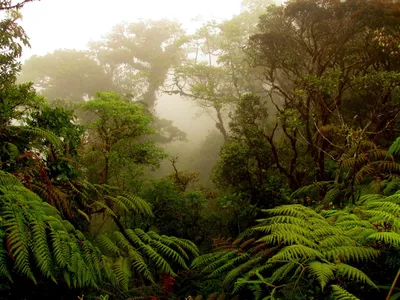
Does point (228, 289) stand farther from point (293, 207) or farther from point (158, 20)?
point (158, 20)

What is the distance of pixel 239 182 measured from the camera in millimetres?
8133

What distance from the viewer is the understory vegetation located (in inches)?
75.9

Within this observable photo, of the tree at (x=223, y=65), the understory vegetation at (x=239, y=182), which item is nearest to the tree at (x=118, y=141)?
the understory vegetation at (x=239, y=182)

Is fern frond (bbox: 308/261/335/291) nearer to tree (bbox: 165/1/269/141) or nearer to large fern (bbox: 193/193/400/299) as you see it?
A: large fern (bbox: 193/193/400/299)

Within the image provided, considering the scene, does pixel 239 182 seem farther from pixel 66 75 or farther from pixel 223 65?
pixel 66 75

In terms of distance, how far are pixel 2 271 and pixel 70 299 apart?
1.13 meters

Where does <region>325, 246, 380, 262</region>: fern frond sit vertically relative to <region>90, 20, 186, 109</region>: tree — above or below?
below

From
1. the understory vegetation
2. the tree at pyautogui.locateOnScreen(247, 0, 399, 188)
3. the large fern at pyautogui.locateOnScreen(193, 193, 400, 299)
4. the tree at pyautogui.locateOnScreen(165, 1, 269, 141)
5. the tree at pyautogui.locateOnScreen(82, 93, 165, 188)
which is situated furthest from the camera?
the tree at pyautogui.locateOnScreen(165, 1, 269, 141)

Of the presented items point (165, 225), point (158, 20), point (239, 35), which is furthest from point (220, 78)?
point (165, 225)

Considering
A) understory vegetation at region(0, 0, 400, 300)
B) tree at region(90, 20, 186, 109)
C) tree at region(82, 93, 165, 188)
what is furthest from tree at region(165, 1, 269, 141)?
tree at region(82, 93, 165, 188)

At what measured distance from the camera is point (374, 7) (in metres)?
6.21

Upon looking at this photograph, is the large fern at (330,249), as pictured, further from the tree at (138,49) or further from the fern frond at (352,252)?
the tree at (138,49)

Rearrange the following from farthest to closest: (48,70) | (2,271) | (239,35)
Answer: (48,70) < (239,35) < (2,271)

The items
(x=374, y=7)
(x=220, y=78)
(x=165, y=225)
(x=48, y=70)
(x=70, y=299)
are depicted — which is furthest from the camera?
(x=48, y=70)
